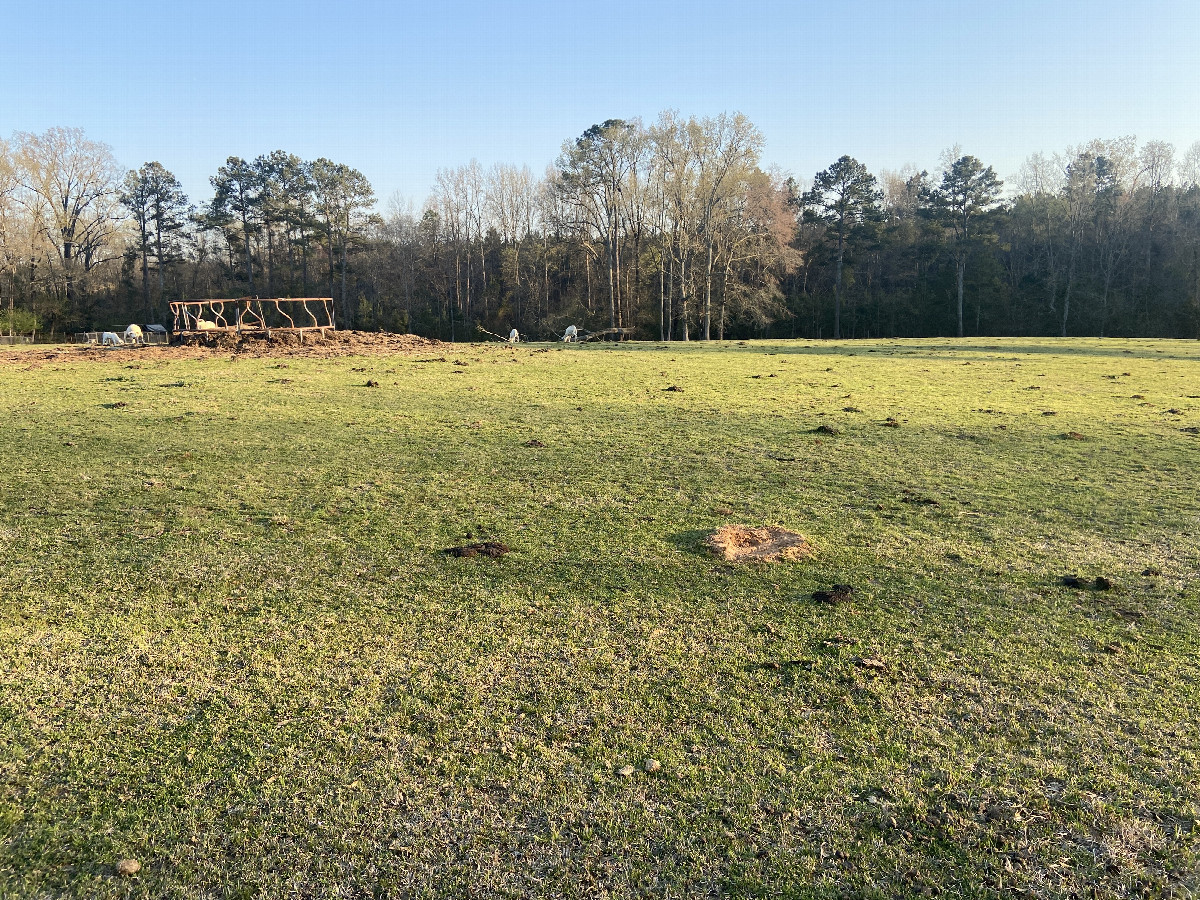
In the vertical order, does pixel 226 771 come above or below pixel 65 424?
below

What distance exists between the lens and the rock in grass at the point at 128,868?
2135 mm

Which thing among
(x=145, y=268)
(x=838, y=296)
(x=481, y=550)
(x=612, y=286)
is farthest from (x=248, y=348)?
(x=838, y=296)

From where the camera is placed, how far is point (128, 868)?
2.14m

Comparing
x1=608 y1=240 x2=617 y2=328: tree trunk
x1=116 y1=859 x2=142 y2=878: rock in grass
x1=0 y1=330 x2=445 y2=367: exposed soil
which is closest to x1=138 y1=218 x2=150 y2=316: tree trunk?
x1=608 y1=240 x2=617 y2=328: tree trunk

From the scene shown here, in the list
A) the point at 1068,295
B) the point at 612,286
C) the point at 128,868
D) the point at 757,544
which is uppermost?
the point at 612,286

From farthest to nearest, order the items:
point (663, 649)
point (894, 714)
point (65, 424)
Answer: point (65, 424) < point (663, 649) < point (894, 714)

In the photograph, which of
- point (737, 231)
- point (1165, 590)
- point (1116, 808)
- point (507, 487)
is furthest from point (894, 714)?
point (737, 231)

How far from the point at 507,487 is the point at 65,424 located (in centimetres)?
684

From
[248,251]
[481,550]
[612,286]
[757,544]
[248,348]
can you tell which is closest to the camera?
[481,550]

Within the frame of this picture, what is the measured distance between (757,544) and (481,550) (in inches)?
70.4

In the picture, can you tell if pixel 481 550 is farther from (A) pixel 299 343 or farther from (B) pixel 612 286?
(B) pixel 612 286

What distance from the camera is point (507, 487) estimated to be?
6.46m

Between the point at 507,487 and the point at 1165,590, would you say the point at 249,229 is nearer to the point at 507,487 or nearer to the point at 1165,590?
the point at 507,487

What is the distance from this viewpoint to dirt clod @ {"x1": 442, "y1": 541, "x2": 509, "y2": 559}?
469cm
